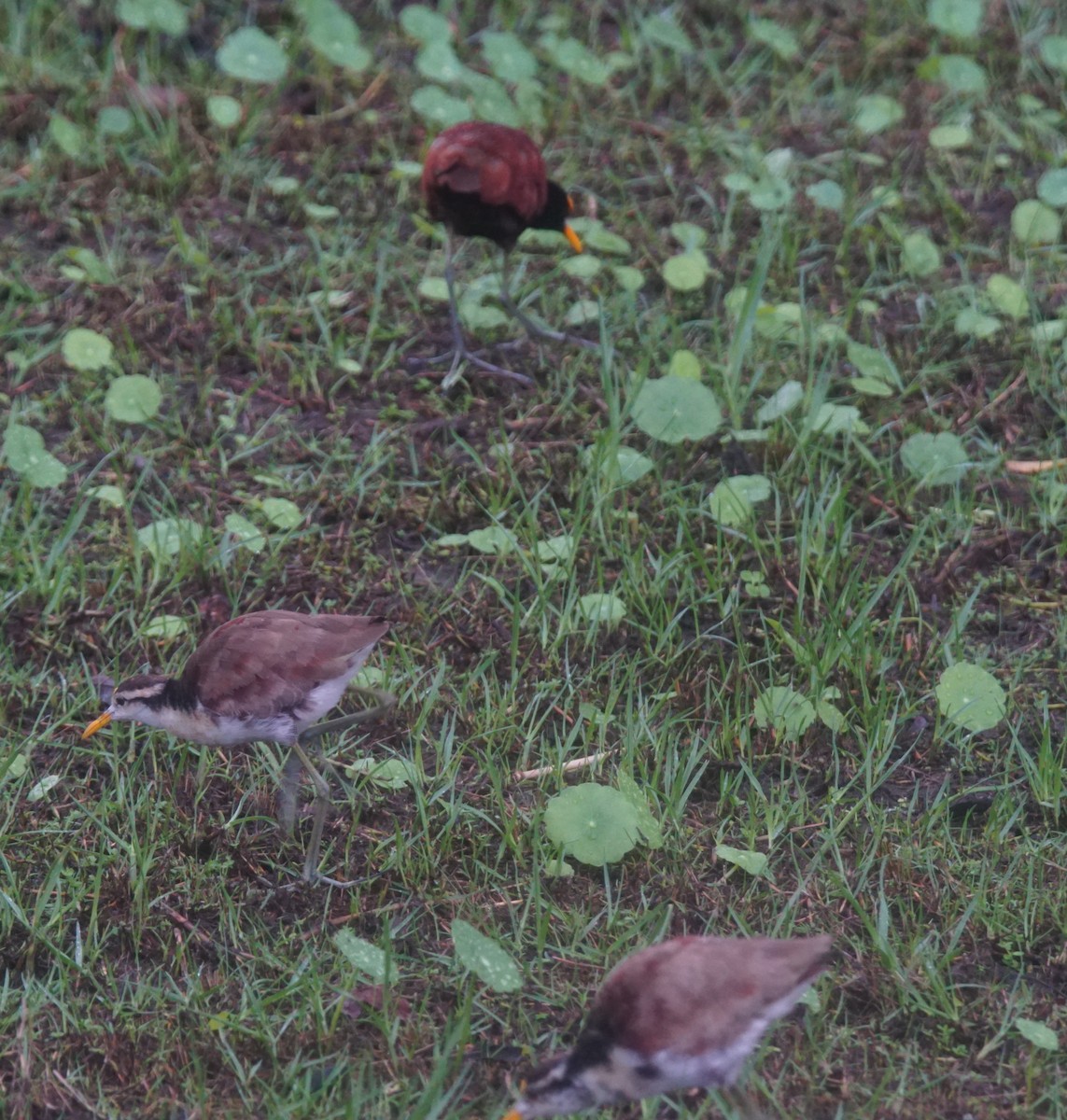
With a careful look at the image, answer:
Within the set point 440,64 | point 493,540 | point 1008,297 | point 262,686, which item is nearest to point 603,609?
point 493,540

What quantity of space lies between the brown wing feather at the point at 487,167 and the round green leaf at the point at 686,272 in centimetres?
64

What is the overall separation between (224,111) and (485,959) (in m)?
4.08

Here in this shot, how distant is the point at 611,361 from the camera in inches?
205

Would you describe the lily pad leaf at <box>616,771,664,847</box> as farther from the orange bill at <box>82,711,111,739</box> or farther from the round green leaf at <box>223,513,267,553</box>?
the round green leaf at <box>223,513,267,553</box>

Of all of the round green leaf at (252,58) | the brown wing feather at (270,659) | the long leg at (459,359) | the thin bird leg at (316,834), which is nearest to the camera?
the brown wing feather at (270,659)

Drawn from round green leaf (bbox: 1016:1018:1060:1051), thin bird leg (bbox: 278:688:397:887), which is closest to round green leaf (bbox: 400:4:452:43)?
thin bird leg (bbox: 278:688:397:887)

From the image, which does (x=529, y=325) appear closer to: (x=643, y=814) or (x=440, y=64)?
(x=440, y=64)

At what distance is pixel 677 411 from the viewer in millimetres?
4820

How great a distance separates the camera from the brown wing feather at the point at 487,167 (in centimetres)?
505

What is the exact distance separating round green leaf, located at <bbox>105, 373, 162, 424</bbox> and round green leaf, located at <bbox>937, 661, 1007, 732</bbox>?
2701 mm

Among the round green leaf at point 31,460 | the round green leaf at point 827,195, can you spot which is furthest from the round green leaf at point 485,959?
the round green leaf at point 827,195

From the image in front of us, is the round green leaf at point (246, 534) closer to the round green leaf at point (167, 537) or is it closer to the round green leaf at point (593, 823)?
the round green leaf at point (167, 537)

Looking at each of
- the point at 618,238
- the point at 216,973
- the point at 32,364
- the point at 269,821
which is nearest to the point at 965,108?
the point at 618,238

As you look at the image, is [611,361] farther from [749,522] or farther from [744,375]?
[749,522]
